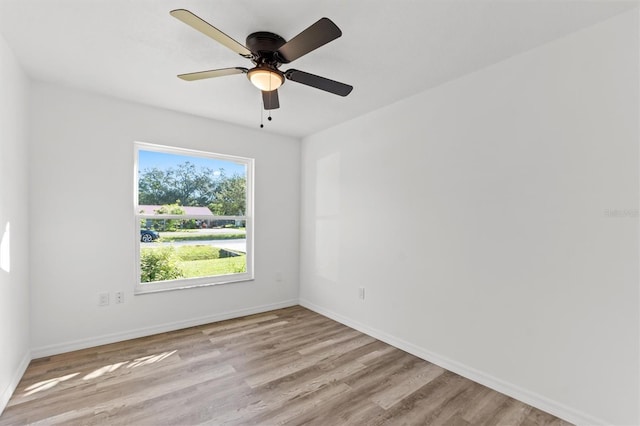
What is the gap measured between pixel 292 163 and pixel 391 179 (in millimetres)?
1735

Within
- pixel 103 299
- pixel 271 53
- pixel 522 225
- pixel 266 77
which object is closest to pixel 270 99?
pixel 266 77

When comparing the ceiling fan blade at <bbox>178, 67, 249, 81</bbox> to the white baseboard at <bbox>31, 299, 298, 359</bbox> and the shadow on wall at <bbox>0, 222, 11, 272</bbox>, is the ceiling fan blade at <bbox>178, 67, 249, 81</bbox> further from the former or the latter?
the white baseboard at <bbox>31, 299, 298, 359</bbox>

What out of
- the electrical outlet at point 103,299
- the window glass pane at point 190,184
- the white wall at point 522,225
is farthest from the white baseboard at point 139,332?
the white wall at point 522,225

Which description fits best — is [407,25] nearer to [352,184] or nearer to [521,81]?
[521,81]

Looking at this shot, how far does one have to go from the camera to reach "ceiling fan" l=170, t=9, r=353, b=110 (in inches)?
60.6

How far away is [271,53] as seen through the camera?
191cm

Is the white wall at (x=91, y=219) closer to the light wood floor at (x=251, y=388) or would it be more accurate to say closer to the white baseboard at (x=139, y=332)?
the white baseboard at (x=139, y=332)

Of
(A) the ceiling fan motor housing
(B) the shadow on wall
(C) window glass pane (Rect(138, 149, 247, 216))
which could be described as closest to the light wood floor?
Answer: (B) the shadow on wall

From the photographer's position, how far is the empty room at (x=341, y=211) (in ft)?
5.84

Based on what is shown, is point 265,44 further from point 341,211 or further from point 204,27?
point 341,211

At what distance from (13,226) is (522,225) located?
3732mm

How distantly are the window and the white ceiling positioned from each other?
862mm

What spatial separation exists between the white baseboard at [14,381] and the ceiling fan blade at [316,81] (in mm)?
2805

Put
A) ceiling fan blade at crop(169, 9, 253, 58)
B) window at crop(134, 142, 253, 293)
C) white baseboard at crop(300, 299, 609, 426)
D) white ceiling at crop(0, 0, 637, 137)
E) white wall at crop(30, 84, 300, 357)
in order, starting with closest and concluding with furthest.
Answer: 1. ceiling fan blade at crop(169, 9, 253, 58)
2. white ceiling at crop(0, 0, 637, 137)
3. white baseboard at crop(300, 299, 609, 426)
4. white wall at crop(30, 84, 300, 357)
5. window at crop(134, 142, 253, 293)
